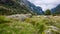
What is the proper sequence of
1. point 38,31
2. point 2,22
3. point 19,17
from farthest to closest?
point 19,17, point 2,22, point 38,31

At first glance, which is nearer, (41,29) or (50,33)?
(50,33)

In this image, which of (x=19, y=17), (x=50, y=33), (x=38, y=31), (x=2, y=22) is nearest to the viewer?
(x=50, y=33)


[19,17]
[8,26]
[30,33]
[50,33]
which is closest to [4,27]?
[8,26]

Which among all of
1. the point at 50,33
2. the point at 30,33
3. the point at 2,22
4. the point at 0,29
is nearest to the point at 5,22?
the point at 2,22

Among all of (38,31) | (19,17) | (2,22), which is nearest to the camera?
(38,31)

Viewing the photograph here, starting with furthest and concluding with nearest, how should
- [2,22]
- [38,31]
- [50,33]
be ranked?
[2,22]
[38,31]
[50,33]

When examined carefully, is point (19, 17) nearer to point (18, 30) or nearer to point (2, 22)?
point (2, 22)

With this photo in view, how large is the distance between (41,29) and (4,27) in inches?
134

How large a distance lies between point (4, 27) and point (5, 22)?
179cm

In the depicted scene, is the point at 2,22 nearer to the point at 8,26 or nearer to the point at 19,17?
the point at 8,26

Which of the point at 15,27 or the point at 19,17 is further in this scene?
the point at 19,17

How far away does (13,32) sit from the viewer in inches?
528

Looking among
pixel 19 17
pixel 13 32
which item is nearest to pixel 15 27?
pixel 13 32

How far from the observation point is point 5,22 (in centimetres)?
1652
